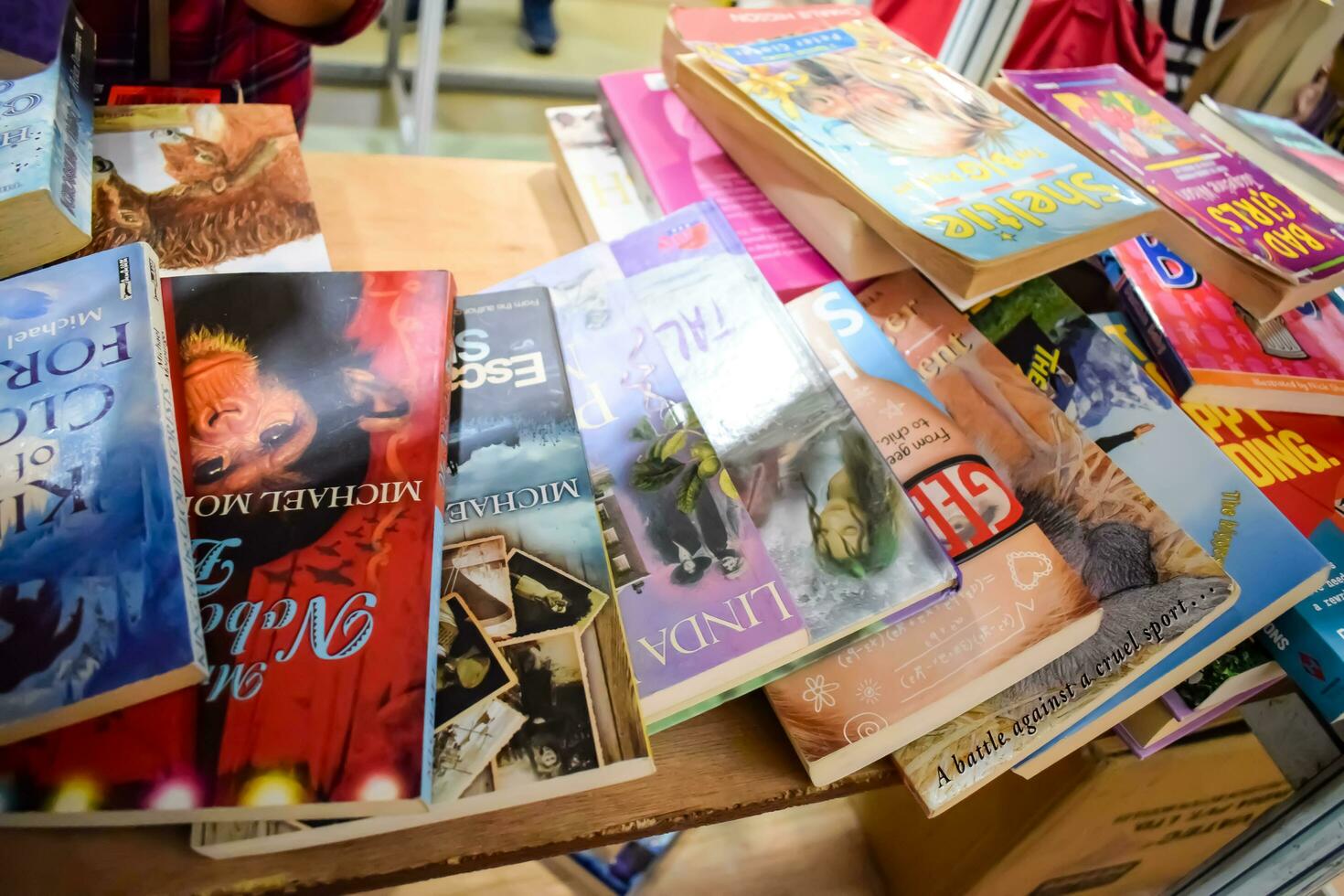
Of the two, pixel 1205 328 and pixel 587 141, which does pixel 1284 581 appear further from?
pixel 587 141

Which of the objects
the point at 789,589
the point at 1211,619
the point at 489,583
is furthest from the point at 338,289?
the point at 1211,619

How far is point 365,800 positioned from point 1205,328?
655 millimetres

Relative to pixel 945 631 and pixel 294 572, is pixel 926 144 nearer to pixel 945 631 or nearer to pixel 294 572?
pixel 945 631

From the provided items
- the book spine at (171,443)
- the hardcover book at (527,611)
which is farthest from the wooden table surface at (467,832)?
the book spine at (171,443)

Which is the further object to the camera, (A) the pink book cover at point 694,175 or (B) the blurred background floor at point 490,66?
(B) the blurred background floor at point 490,66

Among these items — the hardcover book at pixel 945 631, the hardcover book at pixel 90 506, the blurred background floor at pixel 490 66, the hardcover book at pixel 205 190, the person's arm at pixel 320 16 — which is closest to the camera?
the hardcover book at pixel 90 506

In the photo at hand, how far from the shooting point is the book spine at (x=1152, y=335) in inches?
23.7

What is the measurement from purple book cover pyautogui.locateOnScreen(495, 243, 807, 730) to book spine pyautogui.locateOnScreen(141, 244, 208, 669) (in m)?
0.20

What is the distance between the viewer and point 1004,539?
504mm

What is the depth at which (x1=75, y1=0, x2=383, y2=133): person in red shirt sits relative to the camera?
679 millimetres

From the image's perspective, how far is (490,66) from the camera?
2.38m

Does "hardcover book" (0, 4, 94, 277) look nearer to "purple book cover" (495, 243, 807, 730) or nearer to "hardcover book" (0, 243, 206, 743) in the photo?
"hardcover book" (0, 243, 206, 743)

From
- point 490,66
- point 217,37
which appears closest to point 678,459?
point 217,37

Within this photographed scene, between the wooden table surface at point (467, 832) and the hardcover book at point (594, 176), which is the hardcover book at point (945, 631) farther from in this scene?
the hardcover book at point (594, 176)
